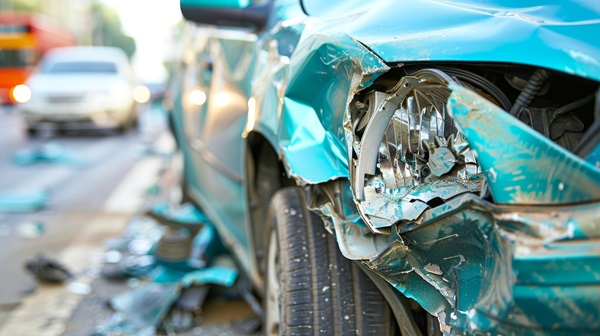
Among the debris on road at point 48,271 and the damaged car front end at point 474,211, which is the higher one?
the debris on road at point 48,271

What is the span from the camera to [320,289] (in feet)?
7.18

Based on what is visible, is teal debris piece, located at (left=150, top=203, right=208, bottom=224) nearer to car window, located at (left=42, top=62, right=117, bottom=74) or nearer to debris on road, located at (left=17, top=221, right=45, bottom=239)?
debris on road, located at (left=17, top=221, right=45, bottom=239)

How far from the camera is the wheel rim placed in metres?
2.57

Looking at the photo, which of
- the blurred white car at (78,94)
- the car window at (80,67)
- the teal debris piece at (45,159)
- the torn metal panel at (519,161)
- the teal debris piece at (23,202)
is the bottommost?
the torn metal panel at (519,161)

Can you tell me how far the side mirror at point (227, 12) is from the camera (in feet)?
10.1

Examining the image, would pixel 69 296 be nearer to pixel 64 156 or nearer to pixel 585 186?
pixel 585 186

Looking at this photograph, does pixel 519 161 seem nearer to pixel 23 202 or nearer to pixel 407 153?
pixel 407 153

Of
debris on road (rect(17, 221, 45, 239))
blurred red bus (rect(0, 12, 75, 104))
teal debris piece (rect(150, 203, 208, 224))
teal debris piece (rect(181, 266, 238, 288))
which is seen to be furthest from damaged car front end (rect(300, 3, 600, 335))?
blurred red bus (rect(0, 12, 75, 104))

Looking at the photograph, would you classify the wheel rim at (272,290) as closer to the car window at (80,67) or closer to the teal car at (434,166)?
the teal car at (434,166)

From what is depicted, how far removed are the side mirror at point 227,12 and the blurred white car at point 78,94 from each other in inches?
484

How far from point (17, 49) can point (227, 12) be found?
84.8 feet

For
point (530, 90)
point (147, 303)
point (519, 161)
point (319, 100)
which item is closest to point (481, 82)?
point (530, 90)

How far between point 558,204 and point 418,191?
417 millimetres

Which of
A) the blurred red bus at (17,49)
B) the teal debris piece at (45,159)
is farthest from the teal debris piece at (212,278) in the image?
the blurred red bus at (17,49)
